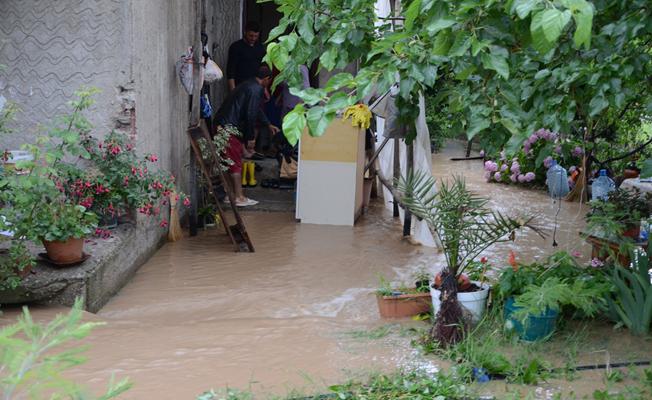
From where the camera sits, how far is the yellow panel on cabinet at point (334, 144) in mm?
9344

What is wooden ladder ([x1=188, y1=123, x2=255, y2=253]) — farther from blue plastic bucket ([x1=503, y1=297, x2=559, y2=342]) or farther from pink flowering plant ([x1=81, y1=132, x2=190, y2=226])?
blue plastic bucket ([x1=503, y1=297, x2=559, y2=342])

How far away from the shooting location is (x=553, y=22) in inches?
95.3

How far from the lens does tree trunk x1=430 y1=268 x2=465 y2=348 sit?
17.1 feet

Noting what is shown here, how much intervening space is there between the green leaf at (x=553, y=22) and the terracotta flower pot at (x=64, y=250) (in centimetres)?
441

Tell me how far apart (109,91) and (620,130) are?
7984 millimetres

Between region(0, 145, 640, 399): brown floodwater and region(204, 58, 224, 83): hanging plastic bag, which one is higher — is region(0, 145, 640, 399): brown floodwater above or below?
below

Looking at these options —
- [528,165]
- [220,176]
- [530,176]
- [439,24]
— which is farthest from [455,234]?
[528,165]

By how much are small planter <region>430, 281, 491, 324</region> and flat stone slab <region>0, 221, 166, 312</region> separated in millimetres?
2669

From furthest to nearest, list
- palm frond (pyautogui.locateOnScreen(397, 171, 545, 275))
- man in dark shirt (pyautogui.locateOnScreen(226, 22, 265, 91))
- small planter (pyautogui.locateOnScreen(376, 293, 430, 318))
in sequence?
man in dark shirt (pyautogui.locateOnScreen(226, 22, 265, 91))
small planter (pyautogui.locateOnScreen(376, 293, 430, 318))
palm frond (pyautogui.locateOnScreen(397, 171, 545, 275))

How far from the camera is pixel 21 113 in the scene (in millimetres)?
7207

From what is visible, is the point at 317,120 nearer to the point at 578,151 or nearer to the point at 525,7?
the point at 525,7

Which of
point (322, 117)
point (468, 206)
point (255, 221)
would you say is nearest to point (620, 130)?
point (255, 221)

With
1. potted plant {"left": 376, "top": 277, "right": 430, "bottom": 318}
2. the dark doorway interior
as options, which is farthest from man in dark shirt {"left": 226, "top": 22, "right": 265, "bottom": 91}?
potted plant {"left": 376, "top": 277, "right": 430, "bottom": 318}

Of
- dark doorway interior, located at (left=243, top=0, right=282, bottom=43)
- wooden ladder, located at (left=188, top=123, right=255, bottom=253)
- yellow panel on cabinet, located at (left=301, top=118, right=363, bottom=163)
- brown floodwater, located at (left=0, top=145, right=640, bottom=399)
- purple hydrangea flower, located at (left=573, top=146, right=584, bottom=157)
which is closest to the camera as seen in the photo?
brown floodwater, located at (left=0, top=145, right=640, bottom=399)
